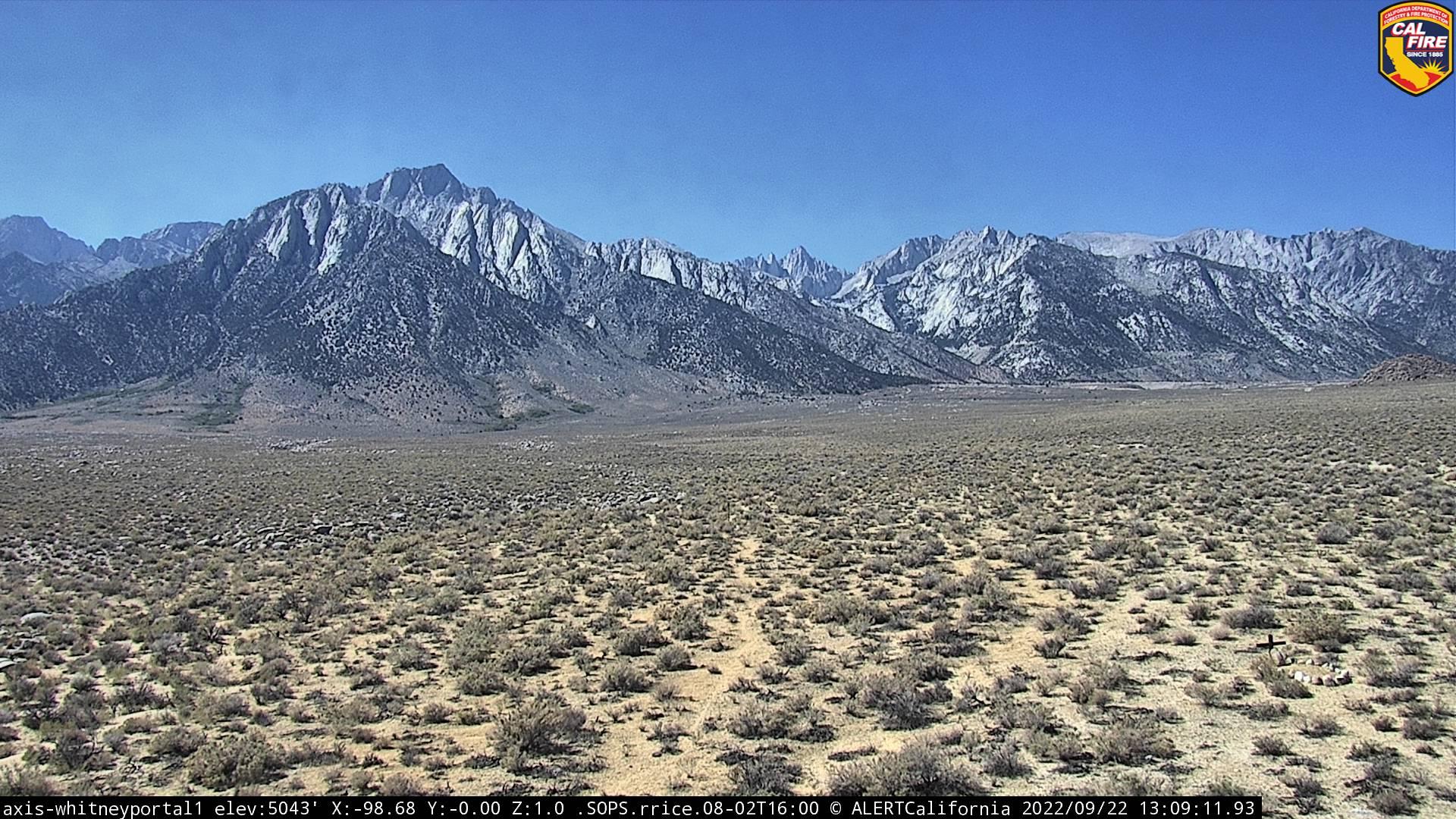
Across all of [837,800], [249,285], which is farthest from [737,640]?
[249,285]

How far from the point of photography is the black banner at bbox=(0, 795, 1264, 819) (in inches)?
250

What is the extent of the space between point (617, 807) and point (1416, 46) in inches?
1122

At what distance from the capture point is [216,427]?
114 metres

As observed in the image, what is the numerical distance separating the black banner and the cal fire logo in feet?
79.6

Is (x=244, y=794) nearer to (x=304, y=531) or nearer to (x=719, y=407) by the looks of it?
(x=304, y=531)

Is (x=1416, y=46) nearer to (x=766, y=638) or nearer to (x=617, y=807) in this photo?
(x=766, y=638)

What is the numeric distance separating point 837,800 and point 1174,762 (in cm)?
322

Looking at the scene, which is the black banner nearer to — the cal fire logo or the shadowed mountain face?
the cal fire logo

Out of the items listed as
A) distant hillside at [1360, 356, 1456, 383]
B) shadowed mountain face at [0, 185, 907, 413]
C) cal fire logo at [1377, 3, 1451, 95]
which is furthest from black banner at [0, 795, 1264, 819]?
shadowed mountain face at [0, 185, 907, 413]

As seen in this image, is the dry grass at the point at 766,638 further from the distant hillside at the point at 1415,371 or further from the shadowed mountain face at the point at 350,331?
the shadowed mountain face at the point at 350,331

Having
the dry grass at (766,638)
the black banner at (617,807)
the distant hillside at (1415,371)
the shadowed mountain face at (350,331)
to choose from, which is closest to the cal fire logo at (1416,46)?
the dry grass at (766,638)

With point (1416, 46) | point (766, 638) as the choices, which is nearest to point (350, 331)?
point (766, 638)

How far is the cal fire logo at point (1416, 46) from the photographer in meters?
21.8

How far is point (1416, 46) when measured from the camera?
22.0 metres
